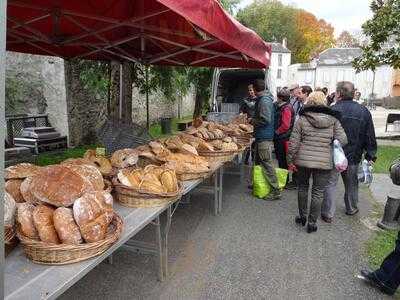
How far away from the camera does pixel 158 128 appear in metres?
15.8

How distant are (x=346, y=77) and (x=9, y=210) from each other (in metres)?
55.9

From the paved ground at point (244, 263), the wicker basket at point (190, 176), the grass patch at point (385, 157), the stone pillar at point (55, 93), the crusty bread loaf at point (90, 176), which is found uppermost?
the stone pillar at point (55, 93)

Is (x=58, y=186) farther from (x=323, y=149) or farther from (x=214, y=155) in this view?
(x=323, y=149)

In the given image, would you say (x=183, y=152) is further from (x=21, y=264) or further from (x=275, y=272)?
(x=21, y=264)

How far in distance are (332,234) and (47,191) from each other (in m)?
3.75

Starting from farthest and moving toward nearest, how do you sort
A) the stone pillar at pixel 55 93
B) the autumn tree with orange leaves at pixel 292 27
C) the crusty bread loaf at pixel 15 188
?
the autumn tree with orange leaves at pixel 292 27 → the stone pillar at pixel 55 93 → the crusty bread loaf at pixel 15 188

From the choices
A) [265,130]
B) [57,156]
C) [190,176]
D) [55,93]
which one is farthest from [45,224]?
[55,93]

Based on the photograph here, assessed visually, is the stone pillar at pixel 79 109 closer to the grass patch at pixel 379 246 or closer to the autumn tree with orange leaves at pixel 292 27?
the grass patch at pixel 379 246

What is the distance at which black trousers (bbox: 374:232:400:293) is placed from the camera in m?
3.35

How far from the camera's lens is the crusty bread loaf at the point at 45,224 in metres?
2.05

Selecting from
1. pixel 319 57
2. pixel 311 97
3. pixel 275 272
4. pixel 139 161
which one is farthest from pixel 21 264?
pixel 319 57

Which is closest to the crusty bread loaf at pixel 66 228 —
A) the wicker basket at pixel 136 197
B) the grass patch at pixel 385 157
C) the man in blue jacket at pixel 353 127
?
the wicker basket at pixel 136 197

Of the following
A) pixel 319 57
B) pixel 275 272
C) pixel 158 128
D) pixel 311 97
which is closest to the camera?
pixel 275 272

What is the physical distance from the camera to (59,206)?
221 cm
